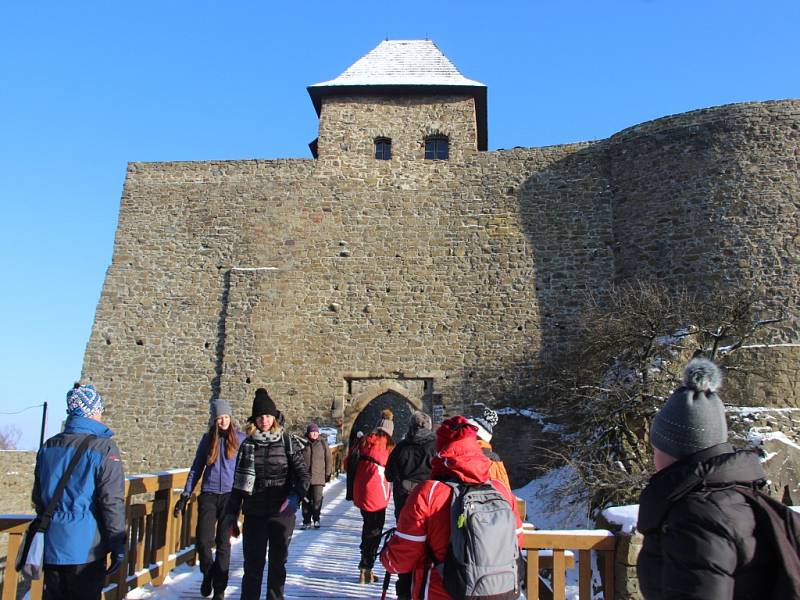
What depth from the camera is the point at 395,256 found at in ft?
53.4

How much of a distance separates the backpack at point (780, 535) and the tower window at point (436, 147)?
616 inches

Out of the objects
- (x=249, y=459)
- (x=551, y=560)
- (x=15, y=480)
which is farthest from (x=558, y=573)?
(x=15, y=480)

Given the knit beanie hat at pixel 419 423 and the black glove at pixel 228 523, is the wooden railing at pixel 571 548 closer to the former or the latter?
the knit beanie hat at pixel 419 423

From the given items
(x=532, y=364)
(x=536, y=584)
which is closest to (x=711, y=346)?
(x=532, y=364)

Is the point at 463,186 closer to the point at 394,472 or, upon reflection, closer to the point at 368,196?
the point at 368,196

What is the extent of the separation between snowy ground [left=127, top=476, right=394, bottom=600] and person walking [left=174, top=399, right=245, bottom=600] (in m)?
0.37

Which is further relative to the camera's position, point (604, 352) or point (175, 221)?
point (175, 221)

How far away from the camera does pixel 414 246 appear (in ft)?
53.4

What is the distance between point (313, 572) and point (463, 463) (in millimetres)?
3874

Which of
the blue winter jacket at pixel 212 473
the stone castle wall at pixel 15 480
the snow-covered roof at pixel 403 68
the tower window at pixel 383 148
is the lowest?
the stone castle wall at pixel 15 480

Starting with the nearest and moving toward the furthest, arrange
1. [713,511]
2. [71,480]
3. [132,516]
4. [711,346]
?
[713,511] → [71,480] → [132,516] → [711,346]

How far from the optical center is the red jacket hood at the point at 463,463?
3.03 meters

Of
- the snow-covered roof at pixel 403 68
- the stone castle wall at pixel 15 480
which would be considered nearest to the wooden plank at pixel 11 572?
the snow-covered roof at pixel 403 68

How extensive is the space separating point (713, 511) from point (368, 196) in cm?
1516
